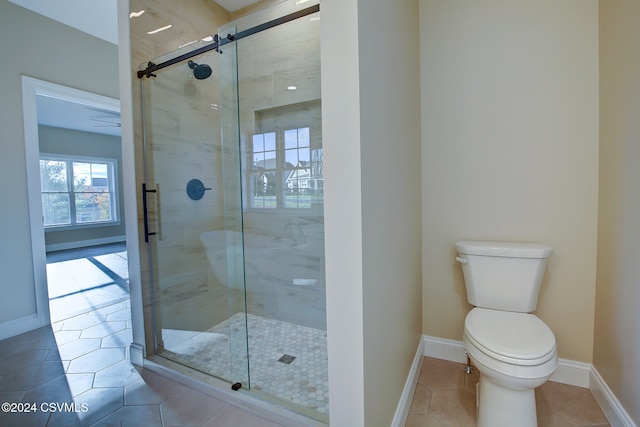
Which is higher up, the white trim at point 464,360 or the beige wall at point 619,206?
the beige wall at point 619,206

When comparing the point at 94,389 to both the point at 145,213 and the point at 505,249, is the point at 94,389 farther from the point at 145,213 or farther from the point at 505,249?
the point at 505,249

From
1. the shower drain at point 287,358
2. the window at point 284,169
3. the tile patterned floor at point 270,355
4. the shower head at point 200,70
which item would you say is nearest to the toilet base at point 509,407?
the tile patterned floor at point 270,355

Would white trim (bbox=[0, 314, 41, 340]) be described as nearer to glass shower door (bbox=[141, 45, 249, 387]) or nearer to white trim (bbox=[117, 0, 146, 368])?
white trim (bbox=[117, 0, 146, 368])

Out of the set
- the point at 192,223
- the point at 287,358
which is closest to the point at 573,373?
the point at 287,358

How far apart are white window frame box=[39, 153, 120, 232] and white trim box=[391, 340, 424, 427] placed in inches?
294

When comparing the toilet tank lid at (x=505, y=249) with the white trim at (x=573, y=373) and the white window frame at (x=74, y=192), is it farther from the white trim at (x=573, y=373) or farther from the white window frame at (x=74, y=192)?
the white window frame at (x=74, y=192)

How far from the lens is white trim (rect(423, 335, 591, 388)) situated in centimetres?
164

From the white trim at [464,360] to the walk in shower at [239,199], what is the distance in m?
0.78

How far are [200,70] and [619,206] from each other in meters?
2.76

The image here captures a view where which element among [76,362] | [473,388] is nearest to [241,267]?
[76,362]

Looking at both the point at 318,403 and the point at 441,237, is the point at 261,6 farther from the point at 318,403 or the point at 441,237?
the point at 318,403

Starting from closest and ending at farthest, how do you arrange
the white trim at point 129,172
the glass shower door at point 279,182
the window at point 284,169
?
the white trim at point 129,172 < the glass shower door at point 279,182 < the window at point 284,169

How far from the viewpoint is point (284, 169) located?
7.93 feet

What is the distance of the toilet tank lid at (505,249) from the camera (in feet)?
5.02
